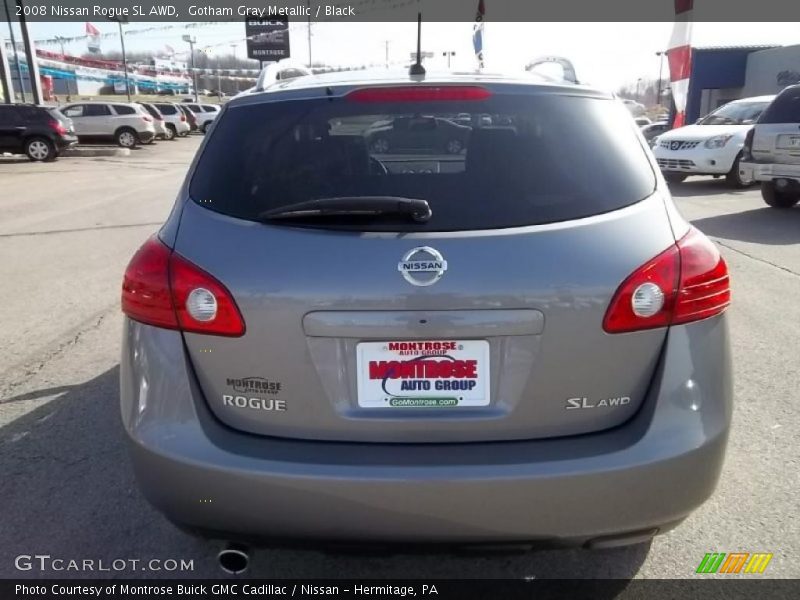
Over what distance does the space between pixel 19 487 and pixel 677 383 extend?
2800 millimetres

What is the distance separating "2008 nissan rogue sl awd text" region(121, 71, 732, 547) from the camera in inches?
71.2

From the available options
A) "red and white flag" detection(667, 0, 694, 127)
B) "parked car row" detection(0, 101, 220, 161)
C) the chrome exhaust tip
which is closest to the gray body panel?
the chrome exhaust tip

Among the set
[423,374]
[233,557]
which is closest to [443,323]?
[423,374]

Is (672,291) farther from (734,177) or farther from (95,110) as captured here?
(95,110)

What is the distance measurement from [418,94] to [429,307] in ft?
2.59

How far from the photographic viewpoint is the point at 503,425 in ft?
6.11

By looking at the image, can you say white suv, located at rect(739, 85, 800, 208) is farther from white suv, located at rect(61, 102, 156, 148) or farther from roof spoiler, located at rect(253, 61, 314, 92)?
white suv, located at rect(61, 102, 156, 148)

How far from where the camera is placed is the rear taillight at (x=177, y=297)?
1880mm

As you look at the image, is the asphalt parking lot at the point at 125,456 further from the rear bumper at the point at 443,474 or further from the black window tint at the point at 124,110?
the black window tint at the point at 124,110

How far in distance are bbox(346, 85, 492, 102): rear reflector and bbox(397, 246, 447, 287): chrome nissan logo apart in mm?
627

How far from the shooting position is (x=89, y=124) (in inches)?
1146

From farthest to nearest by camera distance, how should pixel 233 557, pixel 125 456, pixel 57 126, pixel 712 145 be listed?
pixel 57 126
pixel 712 145
pixel 125 456
pixel 233 557

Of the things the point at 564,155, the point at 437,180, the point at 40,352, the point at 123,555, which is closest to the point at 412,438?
the point at 437,180

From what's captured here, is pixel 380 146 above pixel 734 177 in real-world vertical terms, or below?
above
